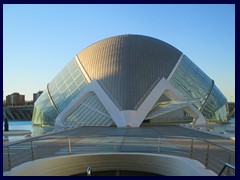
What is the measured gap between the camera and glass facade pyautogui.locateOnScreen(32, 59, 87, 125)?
31.2m

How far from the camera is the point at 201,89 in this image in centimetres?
3197

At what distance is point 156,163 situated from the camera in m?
8.66

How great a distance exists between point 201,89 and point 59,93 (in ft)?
47.0

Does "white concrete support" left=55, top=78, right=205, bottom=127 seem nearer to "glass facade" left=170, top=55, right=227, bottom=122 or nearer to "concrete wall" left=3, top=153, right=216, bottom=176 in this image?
"glass facade" left=170, top=55, right=227, bottom=122

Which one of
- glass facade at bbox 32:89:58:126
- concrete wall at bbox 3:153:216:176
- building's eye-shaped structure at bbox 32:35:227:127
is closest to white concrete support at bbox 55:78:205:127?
building's eye-shaped structure at bbox 32:35:227:127

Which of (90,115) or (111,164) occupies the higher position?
(90,115)

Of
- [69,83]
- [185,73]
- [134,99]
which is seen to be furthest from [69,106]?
[185,73]

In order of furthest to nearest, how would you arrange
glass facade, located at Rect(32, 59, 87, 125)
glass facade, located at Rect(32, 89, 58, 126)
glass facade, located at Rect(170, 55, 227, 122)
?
glass facade, located at Rect(32, 89, 58, 126) → glass facade, located at Rect(32, 59, 87, 125) → glass facade, located at Rect(170, 55, 227, 122)

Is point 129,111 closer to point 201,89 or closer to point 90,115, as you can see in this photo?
point 90,115

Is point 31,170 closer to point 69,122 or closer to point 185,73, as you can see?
point 69,122

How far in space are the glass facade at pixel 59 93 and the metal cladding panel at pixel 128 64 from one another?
140cm

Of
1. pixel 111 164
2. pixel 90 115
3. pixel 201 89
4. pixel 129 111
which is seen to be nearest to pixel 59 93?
pixel 90 115

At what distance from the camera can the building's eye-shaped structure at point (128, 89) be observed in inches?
1083

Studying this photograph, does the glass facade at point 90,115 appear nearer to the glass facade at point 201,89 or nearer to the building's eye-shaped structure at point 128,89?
the building's eye-shaped structure at point 128,89
